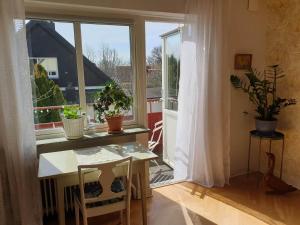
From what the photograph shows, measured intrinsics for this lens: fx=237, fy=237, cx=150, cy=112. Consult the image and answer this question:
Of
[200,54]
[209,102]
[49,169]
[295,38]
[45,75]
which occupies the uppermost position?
[295,38]

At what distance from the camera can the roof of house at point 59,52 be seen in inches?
88.0

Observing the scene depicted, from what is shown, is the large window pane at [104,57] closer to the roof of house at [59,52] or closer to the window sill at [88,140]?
the roof of house at [59,52]

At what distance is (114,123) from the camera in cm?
244

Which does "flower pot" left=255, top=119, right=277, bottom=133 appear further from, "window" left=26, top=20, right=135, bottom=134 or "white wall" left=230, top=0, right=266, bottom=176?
"window" left=26, top=20, right=135, bottom=134

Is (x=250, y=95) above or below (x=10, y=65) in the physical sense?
below

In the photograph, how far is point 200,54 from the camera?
2.62 meters

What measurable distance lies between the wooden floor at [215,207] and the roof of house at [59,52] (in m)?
1.38

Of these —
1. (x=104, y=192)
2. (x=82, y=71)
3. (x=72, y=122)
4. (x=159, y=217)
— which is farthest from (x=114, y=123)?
(x=159, y=217)

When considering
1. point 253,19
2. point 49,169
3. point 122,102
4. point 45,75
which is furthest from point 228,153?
point 45,75

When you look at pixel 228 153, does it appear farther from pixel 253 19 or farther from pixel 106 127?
pixel 253 19

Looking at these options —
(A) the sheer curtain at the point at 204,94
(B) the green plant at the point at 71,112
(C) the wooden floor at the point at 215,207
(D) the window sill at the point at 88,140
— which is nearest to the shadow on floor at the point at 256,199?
(C) the wooden floor at the point at 215,207

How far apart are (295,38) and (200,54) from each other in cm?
112

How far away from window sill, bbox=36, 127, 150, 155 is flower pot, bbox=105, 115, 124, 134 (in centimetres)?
6

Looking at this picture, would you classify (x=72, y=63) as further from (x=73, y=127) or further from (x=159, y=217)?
(x=159, y=217)
